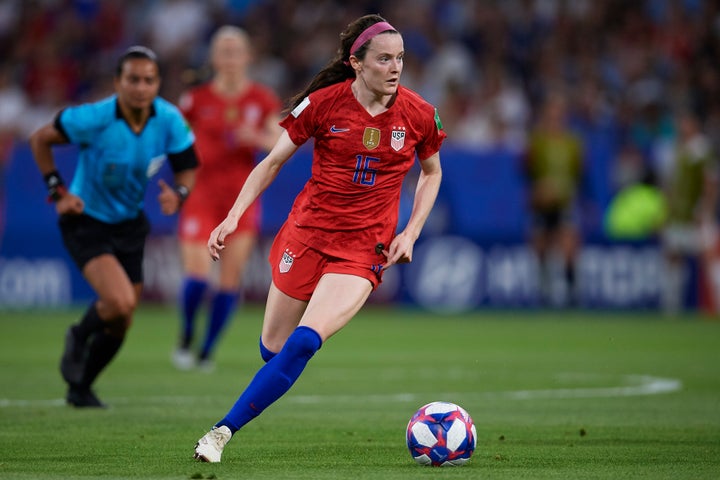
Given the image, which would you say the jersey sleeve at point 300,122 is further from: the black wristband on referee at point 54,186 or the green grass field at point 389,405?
the black wristband on referee at point 54,186

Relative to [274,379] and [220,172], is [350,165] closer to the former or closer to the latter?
[274,379]

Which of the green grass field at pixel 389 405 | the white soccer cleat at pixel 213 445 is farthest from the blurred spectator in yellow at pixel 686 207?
the white soccer cleat at pixel 213 445

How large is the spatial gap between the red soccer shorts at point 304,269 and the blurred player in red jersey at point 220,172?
5.92 meters

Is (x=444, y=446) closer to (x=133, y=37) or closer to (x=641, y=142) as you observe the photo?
(x=641, y=142)

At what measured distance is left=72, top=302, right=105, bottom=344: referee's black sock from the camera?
10133 millimetres

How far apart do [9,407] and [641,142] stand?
15280mm

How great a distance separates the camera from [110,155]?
10.2 metres

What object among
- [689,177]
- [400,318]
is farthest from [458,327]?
[689,177]

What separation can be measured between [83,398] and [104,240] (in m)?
1.20

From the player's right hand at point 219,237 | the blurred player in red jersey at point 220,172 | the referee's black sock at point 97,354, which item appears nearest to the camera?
the player's right hand at point 219,237

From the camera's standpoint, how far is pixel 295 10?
25.4 m

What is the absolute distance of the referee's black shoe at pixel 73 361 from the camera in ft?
33.3

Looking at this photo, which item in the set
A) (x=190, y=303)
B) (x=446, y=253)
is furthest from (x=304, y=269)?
(x=446, y=253)

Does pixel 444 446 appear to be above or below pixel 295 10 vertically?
below
